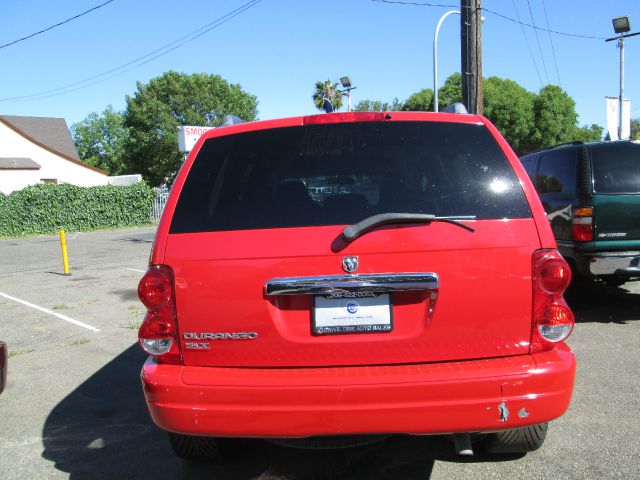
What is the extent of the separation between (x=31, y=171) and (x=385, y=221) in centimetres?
3954

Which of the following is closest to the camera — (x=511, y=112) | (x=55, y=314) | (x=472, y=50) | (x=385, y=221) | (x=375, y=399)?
(x=375, y=399)

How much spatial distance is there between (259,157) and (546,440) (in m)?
2.42

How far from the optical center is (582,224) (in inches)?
232

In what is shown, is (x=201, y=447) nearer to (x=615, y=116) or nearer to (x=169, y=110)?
(x=615, y=116)

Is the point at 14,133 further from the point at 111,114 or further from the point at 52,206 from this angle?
the point at 111,114

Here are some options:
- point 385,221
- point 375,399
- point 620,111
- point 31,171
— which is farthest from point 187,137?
point 31,171

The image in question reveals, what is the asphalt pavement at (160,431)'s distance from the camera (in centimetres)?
312

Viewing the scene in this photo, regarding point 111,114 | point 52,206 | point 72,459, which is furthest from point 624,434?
point 111,114

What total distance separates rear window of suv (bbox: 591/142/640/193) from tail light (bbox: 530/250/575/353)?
394cm

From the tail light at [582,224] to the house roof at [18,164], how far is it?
121 ft

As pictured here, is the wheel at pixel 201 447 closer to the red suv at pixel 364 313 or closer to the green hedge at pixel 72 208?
the red suv at pixel 364 313

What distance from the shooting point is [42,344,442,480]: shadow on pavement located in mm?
3133

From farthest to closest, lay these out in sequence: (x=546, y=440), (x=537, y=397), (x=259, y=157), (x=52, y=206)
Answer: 1. (x=52, y=206)
2. (x=546, y=440)
3. (x=259, y=157)
4. (x=537, y=397)

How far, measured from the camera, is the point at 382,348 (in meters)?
2.46
